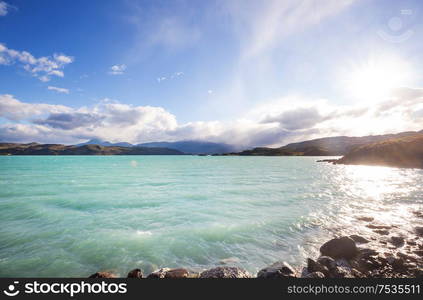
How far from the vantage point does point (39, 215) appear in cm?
1864

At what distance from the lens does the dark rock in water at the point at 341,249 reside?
11.1 m

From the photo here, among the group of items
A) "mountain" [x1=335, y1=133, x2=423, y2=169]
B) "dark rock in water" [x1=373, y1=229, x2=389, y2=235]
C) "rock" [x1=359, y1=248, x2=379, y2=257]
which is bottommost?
"dark rock in water" [x1=373, y1=229, x2=389, y2=235]

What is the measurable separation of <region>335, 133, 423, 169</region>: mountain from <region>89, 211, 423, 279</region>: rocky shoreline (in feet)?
313

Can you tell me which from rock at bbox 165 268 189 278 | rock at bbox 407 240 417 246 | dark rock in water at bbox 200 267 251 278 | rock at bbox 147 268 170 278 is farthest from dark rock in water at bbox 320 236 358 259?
rock at bbox 147 268 170 278

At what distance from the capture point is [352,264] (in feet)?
33.9

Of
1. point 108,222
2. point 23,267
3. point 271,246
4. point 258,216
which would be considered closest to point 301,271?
point 271,246

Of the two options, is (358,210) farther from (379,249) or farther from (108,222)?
(108,222)

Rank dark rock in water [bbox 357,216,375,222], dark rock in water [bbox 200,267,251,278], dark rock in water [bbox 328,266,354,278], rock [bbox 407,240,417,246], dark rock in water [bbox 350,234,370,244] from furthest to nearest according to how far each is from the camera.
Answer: dark rock in water [bbox 357,216,375,222] < dark rock in water [bbox 350,234,370,244] < rock [bbox 407,240,417,246] < dark rock in water [bbox 328,266,354,278] < dark rock in water [bbox 200,267,251,278]

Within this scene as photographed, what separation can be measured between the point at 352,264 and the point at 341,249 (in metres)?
0.96

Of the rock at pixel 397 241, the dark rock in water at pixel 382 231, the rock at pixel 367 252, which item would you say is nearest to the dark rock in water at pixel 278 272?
the rock at pixel 367 252

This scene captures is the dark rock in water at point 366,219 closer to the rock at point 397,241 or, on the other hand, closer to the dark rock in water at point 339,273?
the rock at point 397,241

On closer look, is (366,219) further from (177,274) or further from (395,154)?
(395,154)

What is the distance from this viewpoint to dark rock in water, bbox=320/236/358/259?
436 inches

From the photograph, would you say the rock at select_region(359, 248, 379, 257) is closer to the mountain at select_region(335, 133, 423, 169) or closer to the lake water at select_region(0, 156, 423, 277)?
the lake water at select_region(0, 156, 423, 277)
